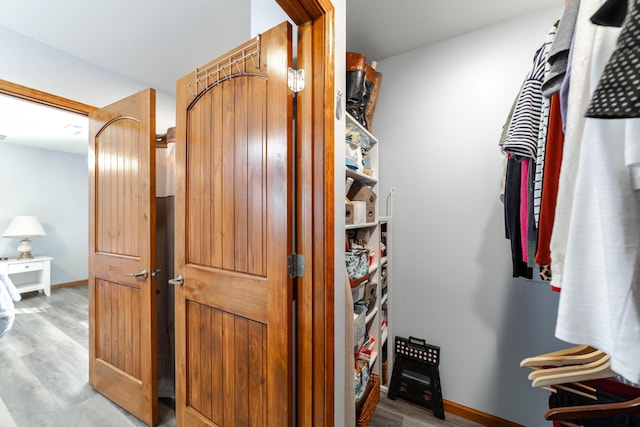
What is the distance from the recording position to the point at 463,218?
178 centimetres

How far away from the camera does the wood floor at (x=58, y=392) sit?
65.5 inches

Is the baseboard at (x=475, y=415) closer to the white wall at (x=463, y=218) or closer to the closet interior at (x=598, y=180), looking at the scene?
the white wall at (x=463, y=218)

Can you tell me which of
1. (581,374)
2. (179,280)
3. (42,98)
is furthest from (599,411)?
(42,98)

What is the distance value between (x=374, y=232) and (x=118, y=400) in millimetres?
2085

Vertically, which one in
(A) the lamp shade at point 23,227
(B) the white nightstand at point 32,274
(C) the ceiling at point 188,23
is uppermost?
(C) the ceiling at point 188,23

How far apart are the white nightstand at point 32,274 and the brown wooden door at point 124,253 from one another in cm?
348

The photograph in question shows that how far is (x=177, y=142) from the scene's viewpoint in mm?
1479

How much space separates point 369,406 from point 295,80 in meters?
1.85

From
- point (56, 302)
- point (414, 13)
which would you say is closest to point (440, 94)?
point (414, 13)

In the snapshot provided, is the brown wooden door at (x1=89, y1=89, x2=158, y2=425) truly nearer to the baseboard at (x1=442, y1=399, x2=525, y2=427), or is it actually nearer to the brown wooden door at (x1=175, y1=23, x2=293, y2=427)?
the brown wooden door at (x1=175, y1=23, x2=293, y2=427)

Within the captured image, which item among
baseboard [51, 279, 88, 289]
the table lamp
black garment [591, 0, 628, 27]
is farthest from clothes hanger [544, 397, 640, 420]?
baseboard [51, 279, 88, 289]

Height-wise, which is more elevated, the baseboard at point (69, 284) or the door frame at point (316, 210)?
the door frame at point (316, 210)

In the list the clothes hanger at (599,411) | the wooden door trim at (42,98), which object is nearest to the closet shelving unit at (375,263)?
the clothes hanger at (599,411)

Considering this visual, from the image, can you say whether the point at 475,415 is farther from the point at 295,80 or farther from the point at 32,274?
the point at 32,274
